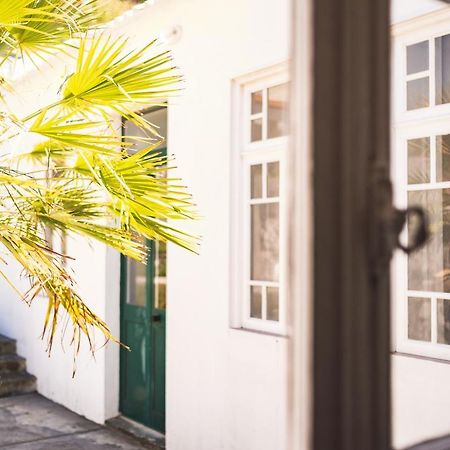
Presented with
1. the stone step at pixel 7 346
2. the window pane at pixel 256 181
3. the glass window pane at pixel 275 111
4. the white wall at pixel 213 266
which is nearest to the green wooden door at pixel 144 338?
the white wall at pixel 213 266

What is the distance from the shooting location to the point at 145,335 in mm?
5574

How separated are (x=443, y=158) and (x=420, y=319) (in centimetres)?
74

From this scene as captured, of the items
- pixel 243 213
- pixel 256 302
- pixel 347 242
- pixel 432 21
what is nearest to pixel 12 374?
pixel 256 302

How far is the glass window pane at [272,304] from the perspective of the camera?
4.09 metres

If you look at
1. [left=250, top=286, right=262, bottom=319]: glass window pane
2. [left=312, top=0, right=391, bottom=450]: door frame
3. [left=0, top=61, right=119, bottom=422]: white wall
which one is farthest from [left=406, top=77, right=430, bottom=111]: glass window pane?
[left=0, top=61, right=119, bottom=422]: white wall

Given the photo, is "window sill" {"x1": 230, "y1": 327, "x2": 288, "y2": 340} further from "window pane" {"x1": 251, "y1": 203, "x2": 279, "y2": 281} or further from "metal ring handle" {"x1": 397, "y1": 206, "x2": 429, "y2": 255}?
"metal ring handle" {"x1": 397, "y1": 206, "x2": 429, "y2": 255}

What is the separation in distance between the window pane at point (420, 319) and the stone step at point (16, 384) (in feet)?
16.8

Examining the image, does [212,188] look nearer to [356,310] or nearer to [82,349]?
[82,349]

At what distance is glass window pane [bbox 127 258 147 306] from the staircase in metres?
1.98

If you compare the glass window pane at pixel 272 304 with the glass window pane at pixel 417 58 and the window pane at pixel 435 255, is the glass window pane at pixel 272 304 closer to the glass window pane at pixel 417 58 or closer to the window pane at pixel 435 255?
the window pane at pixel 435 255

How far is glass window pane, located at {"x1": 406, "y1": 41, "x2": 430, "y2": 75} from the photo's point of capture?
10.1 ft

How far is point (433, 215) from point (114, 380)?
3.66m

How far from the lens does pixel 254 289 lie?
424 cm

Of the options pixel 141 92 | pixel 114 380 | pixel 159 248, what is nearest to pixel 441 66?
pixel 141 92
